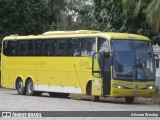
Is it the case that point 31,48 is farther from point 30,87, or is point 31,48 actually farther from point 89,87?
point 89,87

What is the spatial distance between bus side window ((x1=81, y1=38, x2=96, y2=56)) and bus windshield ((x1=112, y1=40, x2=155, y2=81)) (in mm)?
1322

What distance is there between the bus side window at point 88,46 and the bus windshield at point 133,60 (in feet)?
4.34

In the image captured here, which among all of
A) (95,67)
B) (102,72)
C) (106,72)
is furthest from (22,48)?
(106,72)

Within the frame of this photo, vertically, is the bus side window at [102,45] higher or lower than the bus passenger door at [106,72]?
higher

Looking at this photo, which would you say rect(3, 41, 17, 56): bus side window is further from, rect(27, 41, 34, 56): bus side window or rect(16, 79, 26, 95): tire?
rect(16, 79, 26, 95): tire

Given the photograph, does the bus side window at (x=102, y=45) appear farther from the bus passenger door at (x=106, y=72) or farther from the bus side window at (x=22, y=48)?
the bus side window at (x=22, y=48)

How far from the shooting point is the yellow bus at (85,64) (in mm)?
25031

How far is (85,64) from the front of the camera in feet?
87.5

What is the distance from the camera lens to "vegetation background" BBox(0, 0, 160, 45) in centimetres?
2630

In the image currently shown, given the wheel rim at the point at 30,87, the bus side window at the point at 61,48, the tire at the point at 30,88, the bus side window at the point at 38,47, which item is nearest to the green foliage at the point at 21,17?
the tire at the point at 30,88

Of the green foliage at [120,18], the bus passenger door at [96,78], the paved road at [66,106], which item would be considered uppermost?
the green foliage at [120,18]

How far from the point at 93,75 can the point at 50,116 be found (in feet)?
28.1

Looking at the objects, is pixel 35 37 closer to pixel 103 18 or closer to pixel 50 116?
pixel 103 18

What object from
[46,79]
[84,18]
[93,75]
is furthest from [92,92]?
[84,18]
